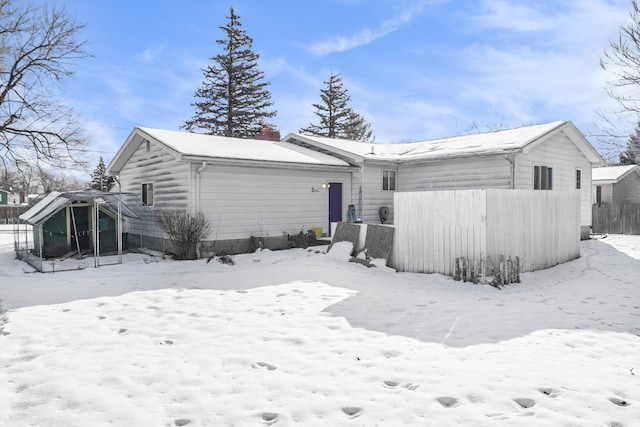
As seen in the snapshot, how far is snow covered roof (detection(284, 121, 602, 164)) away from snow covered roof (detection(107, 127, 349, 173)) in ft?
2.44

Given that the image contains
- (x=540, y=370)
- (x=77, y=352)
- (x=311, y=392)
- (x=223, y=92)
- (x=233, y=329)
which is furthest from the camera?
(x=223, y=92)

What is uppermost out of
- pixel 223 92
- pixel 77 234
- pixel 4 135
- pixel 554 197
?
pixel 223 92

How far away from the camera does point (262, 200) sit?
1454cm

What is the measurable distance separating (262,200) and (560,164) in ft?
37.7

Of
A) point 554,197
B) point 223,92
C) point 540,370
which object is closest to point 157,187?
point 554,197

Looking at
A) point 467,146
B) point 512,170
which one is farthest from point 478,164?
point 512,170

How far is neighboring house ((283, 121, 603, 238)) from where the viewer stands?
14.6 meters

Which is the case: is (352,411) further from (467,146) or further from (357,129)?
(357,129)

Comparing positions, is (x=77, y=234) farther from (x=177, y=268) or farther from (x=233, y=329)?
(x=233, y=329)

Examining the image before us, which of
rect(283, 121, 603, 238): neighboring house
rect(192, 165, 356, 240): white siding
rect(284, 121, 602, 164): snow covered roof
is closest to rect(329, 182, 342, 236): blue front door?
rect(192, 165, 356, 240): white siding

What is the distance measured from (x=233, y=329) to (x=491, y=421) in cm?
356

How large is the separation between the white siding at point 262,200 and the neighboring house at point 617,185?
71.1 feet

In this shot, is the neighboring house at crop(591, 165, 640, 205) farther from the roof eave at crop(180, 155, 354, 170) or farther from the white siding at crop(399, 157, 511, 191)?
the roof eave at crop(180, 155, 354, 170)

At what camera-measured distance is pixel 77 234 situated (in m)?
14.2
